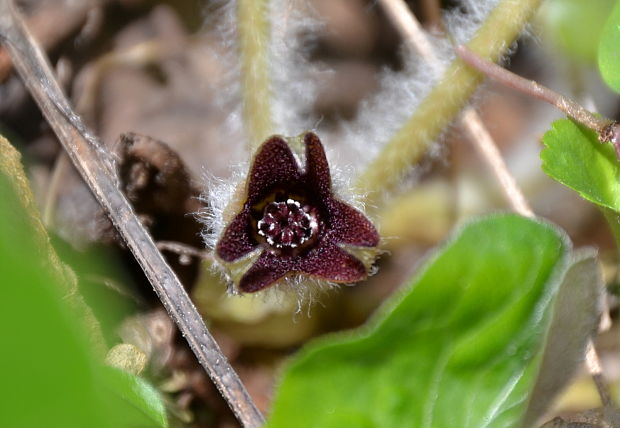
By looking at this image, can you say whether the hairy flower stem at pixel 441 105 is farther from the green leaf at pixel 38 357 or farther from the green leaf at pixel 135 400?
the green leaf at pixel 38 357

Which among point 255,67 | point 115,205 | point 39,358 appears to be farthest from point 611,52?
point 39,358

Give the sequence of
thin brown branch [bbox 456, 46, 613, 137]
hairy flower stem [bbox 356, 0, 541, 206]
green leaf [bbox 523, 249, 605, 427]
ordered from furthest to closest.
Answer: hairy flower stem [bbox 356, 0, 541, 206], thin brown branch [bbox 456, 46, 613, 137], green leaf [bbox 523, 249, 605, 427]

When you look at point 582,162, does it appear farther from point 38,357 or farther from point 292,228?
point 38,357

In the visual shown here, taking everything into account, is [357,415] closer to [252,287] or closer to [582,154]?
[252,287]

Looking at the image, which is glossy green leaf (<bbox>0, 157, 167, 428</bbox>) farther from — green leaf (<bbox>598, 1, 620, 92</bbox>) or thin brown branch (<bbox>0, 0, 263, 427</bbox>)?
green leaf (<bbox>598, 1, 620, 92</bbox>)

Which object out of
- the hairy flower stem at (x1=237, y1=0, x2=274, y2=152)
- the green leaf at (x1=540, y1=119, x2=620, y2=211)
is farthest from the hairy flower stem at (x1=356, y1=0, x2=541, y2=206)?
the green leaf at (x1=540, y1=119, x2=620, y2=211)

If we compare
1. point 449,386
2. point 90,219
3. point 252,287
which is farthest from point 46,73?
point 449,386
